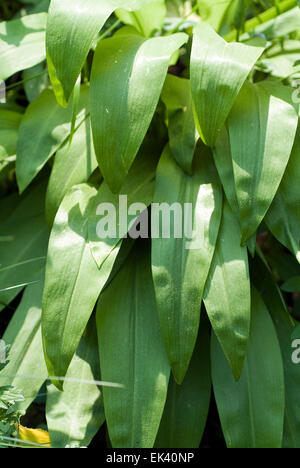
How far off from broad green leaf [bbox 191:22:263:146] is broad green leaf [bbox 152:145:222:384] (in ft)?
0.43

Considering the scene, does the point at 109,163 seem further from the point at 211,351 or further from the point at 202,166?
the point at 211,351

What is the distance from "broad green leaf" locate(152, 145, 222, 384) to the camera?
1037 mm

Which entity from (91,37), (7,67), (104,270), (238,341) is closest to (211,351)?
(238,341)

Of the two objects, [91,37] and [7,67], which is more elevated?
[91,37]

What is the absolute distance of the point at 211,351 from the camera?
1.15m

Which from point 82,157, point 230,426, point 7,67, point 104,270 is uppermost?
point 7,67

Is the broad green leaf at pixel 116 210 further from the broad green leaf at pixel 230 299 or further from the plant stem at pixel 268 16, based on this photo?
the plant stem at pixel 268 16

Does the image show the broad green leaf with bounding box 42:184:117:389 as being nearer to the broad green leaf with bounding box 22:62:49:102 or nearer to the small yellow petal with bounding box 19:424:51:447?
the small yellow petal with bounding box 19:424:51:447

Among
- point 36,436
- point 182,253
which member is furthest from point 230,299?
point 36,436

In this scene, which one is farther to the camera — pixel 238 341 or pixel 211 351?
pixel 211 351

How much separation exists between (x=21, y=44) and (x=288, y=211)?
0.78 meters

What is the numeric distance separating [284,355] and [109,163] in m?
0.57
